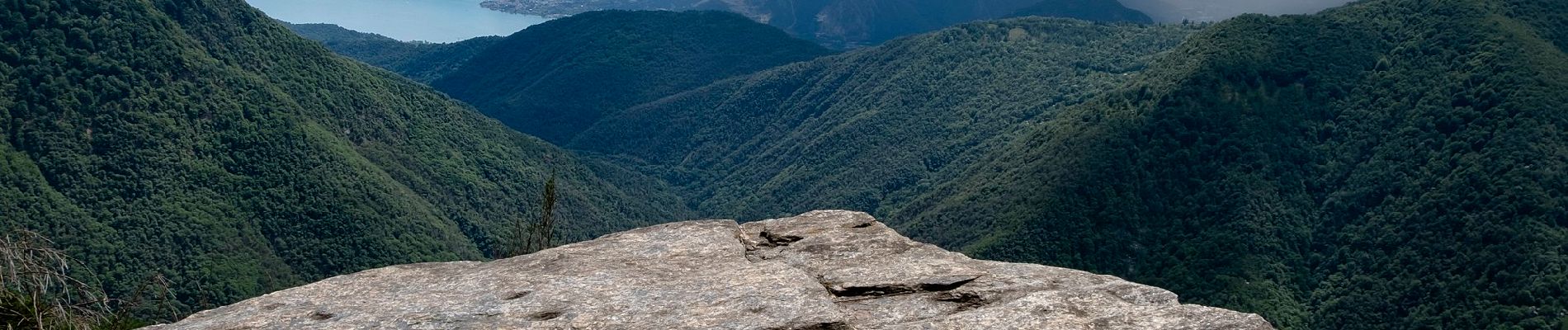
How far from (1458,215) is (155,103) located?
654 feet

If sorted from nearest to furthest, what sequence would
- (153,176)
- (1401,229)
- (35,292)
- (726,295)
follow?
(35,292) < (726,295) < (153,176) < (1401,229)

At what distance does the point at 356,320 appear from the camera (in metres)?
21.4

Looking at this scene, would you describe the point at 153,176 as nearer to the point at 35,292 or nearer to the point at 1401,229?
the point at 35,292

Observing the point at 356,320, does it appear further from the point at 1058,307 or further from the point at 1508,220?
the point at 1508,220

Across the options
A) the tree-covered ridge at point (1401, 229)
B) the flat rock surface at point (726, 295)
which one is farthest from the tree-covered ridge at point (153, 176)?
the flat rock surface at point (726, 295)

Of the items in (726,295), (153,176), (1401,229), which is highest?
(726,295)

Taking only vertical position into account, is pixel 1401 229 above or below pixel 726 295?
below

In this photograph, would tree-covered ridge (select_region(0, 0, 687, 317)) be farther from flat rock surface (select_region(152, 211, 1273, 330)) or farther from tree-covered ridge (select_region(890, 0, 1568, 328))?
flat rock surface (select_region(152, 211, 1273, 330))

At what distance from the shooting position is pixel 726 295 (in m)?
22.1

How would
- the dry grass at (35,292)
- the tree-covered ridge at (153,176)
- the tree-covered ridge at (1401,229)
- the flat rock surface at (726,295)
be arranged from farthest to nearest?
the tree-covered ridge at (153,176)
the tree-covered ridge at (1401,229)
the flat rock surface at (726,295)
the dry grass at (35,292)

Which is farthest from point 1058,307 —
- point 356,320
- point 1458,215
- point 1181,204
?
point 1181,204

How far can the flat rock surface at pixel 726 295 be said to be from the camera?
2081cm

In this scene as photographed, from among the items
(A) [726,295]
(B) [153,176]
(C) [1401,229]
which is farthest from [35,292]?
(C) [1401,229]

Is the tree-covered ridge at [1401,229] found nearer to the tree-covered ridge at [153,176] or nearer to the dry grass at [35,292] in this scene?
the tree-covered ridge at [153,176]
